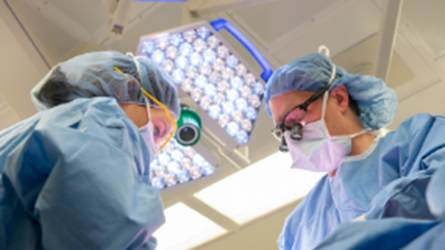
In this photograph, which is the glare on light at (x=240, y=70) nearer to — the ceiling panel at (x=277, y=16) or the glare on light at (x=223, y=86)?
the glare on light at (x=223, y=86)

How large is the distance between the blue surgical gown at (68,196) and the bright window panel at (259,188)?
1683mm

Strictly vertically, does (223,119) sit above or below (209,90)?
below

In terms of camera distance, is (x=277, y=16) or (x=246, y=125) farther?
(x=277, y=16)

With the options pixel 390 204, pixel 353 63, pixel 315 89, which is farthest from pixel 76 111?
pixel 353 63

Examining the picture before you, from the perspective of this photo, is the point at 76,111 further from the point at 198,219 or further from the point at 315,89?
the point at 198,219

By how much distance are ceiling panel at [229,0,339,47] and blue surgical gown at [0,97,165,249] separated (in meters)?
1.26

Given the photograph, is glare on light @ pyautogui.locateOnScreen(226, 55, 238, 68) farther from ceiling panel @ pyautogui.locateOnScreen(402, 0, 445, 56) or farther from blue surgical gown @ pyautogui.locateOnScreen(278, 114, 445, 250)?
ceiling panel @ pyautogui.locateOnScreen(402, 0, 445, 56)

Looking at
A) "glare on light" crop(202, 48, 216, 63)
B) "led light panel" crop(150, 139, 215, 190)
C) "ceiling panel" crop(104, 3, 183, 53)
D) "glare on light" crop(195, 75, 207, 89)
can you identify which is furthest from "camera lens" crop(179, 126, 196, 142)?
"ceiling panel" crop(104, 3, 183, 53)

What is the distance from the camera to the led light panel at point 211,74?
5.57ft

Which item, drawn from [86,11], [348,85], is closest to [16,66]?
[86,11]

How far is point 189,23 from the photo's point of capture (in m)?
1.70

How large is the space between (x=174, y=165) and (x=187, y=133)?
0.21m

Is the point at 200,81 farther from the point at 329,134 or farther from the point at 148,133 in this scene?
the point at 329,134

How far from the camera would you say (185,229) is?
291cm
